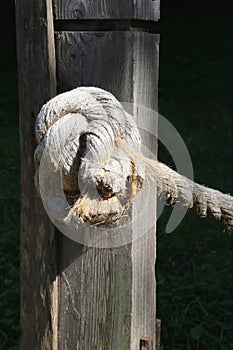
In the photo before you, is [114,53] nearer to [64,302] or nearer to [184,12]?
[64,302]

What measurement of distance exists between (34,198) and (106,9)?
12.4 inches

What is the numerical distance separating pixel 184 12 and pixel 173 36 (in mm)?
536

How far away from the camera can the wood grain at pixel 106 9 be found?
100 cm

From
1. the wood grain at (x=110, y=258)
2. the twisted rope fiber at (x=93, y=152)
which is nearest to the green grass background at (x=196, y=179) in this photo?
the wood grain at (x=110, y=258)

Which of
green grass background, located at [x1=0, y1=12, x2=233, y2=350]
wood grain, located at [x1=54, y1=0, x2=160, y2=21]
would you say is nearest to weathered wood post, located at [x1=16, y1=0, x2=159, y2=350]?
wood grain, located at [x1=54, y1=0, x2=160, y2=21]

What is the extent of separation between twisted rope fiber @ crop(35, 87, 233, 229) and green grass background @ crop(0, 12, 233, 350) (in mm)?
607

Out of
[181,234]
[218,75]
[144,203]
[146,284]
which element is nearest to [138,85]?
[144,203]

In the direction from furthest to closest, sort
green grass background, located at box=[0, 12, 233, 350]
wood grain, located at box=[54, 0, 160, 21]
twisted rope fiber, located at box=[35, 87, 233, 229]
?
green grass background, located at box=[0, 12, 233, 350] → wood grain, located at box=[54, 0, 160, 21] → twisted rope fiber, located at box=[35, 87, 233, 229]

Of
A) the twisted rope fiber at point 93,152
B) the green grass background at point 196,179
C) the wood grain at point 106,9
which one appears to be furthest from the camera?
the green grass background at point 196,179

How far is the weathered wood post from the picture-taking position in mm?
1030

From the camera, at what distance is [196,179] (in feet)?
13.3

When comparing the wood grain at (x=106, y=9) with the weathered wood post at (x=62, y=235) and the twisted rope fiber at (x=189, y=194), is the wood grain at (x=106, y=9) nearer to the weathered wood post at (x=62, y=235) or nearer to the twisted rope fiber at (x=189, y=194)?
the weathered wood post at (x=62, y=235)

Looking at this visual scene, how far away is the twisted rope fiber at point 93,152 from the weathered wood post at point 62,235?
77 millimetres

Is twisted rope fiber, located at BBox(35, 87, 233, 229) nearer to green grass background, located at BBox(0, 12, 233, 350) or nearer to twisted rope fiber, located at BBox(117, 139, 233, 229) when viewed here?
twisted rope fiber, located at BBox(117, 139, 233, 229)
